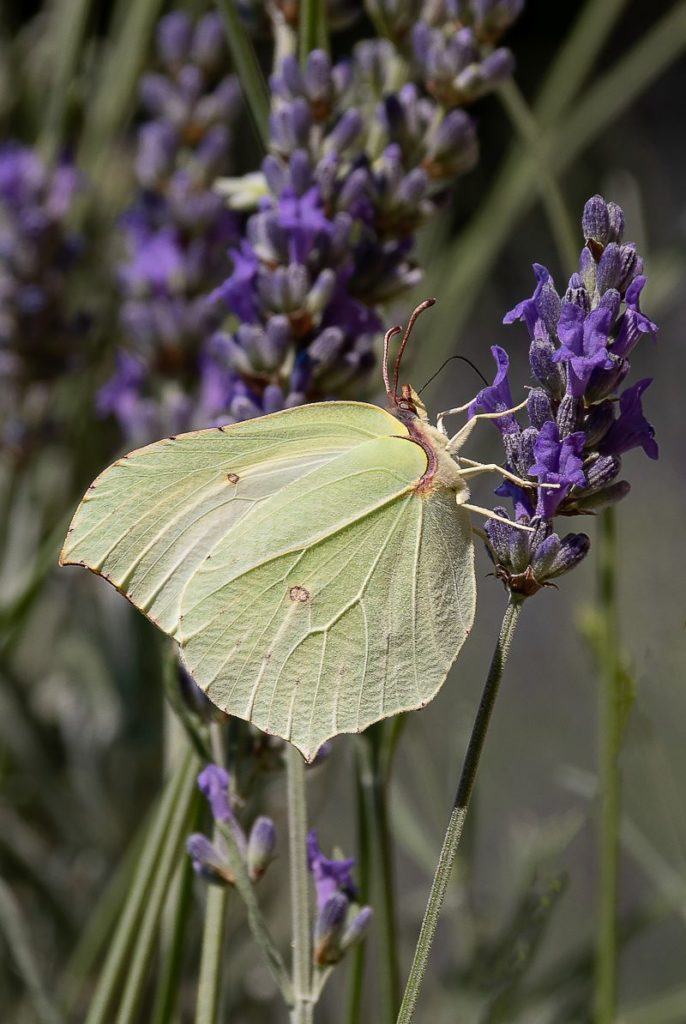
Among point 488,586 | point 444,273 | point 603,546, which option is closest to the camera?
point 603,546

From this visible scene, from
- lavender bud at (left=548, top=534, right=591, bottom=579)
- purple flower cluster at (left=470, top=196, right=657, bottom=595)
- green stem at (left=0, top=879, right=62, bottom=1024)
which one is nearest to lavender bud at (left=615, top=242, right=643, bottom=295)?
purple flower cluster at (left=470, top=196, right=657, bottom=595)

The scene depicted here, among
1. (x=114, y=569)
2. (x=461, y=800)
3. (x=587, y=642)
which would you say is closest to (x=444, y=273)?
(x=587, y=642)

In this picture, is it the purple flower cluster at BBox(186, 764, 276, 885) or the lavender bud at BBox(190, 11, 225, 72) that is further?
the lavender bud at BBox(190, 11, 225, 72)

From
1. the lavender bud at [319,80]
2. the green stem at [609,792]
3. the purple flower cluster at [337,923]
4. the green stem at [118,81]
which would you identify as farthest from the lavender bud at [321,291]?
the green stem at [118,81]

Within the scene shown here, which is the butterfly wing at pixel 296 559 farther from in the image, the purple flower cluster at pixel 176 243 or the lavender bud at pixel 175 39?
the lavender bud at pixel 175 39

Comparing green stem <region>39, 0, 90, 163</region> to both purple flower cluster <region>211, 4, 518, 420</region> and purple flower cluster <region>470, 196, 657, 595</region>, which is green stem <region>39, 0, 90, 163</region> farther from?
purple flower cluster <region>470, 196, 657, 595</region>

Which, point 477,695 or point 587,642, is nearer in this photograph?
point 587,642

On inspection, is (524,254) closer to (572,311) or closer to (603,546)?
(603,546)
